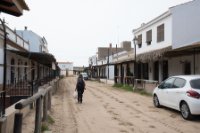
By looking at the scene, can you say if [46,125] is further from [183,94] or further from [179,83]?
[179,83]

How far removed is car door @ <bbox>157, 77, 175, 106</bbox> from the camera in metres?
14.4

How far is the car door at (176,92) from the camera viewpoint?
508 inches

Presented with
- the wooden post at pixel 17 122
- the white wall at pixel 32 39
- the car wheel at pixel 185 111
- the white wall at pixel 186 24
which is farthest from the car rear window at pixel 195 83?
the white wall at pixel 32 39

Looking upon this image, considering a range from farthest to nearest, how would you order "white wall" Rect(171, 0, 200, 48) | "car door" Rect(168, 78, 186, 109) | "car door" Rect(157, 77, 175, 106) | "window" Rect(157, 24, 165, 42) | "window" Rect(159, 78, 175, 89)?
"window" Rect(157, 24, 165, 42), "white wall" Rect(171, 0, 200, 48), "car door" Rect(157, 77, 175, 106), "window" Rect(159, 78, 175, 89), "car door" Rect(168, 78, 186, 109)

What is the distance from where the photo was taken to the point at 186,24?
960 inches

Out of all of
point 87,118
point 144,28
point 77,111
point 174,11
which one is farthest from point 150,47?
point 87,118

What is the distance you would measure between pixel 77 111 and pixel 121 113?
202 centimetres

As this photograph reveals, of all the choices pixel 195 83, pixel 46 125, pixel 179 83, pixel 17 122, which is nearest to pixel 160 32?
pixel 179 83

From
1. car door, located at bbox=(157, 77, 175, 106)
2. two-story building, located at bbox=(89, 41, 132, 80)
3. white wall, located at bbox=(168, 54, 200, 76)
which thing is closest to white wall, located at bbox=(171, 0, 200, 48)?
white wall, located at bbox=(168, 54, 200, 76)

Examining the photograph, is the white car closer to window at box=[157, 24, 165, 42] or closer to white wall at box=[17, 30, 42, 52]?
window at box=[157, 24, 165, 42]

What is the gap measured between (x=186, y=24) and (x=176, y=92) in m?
12.3

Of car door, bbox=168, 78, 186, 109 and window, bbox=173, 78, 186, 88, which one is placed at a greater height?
window, bbox=173, 78, 186, 88

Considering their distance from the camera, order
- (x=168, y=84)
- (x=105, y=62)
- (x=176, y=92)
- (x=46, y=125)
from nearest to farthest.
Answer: (x=46, y=125), (x=176, y=92), (x=168, y=84), (x=105, y=62)

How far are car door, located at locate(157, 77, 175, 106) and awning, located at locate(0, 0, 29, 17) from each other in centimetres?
940
